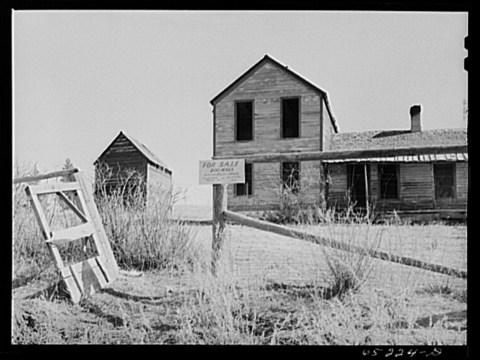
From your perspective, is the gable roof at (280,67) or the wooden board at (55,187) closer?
the gable roof at (280,67)

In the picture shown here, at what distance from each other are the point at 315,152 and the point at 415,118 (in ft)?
1.45

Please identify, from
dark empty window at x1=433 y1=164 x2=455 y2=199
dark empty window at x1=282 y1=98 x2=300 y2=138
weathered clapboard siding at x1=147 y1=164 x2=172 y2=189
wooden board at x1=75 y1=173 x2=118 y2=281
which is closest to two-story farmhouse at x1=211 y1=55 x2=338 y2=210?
dark empty window at x1=282 y1=98 x2=300 y2=138

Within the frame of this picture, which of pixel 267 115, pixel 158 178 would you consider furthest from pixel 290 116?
pixel 158 178

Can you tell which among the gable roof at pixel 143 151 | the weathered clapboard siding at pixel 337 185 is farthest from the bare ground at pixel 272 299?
the gable roof at pixel 143 151

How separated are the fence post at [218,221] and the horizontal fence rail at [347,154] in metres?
0.16

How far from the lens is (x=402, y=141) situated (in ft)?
6.80

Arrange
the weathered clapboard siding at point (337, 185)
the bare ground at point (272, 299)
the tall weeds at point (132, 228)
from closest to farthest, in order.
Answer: the bare ground at point (272, 299)
the weathered clapboard siding at point (337, 185)
the tall weeds at point (132, 228)

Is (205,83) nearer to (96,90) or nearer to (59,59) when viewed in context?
(96,90)

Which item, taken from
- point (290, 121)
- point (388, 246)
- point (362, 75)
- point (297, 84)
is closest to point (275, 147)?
point (290, 121)

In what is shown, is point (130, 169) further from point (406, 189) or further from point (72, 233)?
point (406, 189)

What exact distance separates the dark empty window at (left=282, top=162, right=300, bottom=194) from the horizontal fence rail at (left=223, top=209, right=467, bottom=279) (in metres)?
0.18

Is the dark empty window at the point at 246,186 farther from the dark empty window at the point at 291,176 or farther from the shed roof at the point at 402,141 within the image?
the shed roof at the point at 402,141

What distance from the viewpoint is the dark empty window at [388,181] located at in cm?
207
